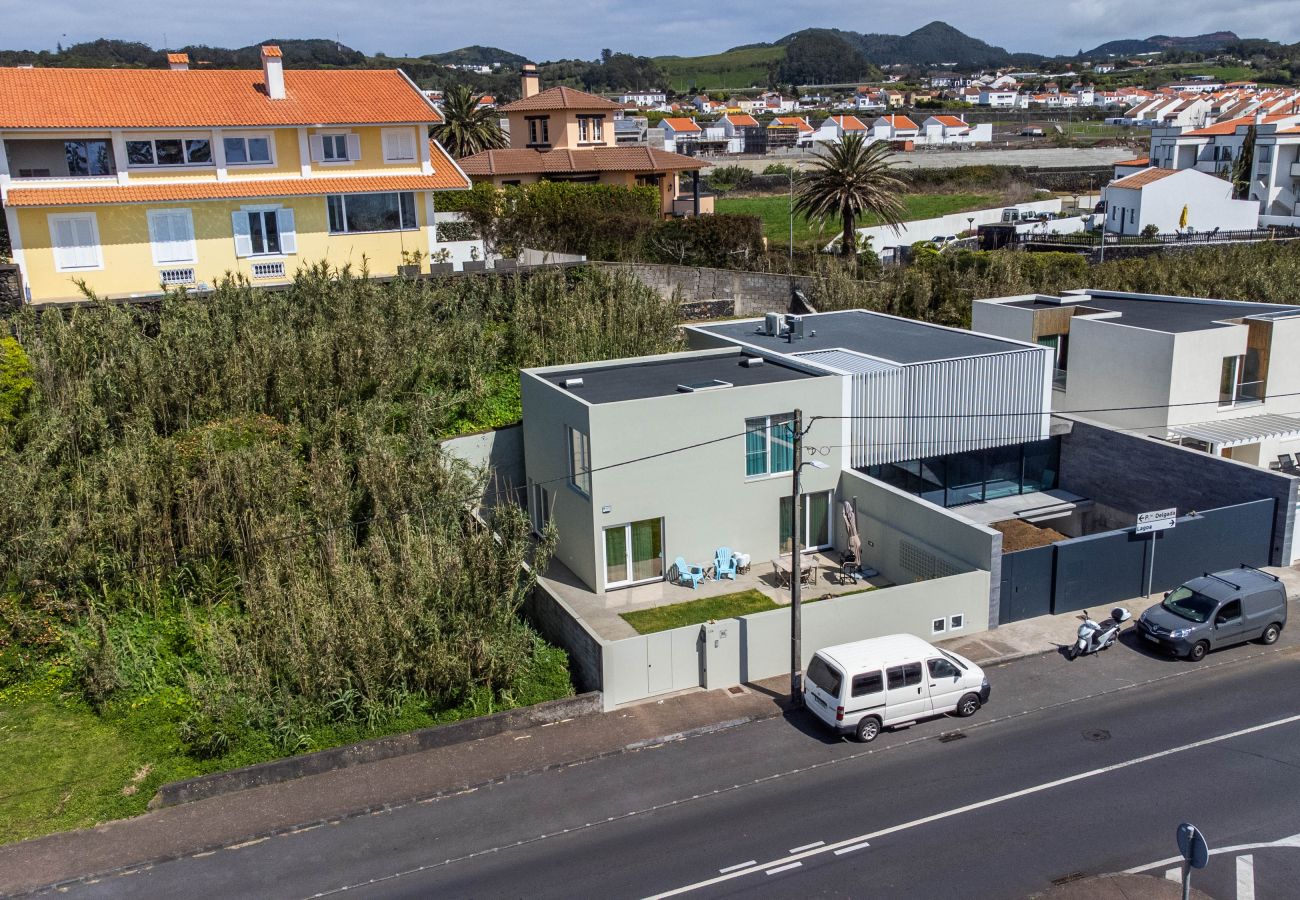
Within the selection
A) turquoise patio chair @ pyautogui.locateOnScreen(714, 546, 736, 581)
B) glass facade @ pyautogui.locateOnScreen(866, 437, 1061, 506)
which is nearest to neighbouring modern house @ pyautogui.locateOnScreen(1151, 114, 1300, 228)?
glass facade @ pyautogui.locateOnScreen(866, 437, 1061, 506)

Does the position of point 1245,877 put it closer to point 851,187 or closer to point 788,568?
point 788,568

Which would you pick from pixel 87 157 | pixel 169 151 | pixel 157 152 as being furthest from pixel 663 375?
pixel 87 157

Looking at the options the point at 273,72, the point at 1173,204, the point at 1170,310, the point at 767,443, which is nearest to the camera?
the point at 767,443

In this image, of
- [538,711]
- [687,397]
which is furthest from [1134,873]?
[687,397]

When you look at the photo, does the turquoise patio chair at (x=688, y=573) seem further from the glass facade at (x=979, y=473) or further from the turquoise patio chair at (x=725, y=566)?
the glass facade at (x=979, y=473)

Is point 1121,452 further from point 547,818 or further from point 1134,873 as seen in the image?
point 547,818

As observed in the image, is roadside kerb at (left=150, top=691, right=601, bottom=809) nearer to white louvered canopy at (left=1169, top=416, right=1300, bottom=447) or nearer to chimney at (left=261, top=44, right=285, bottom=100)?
white louvered canopy at (left=1169, top=416, right=1300, bottom=447)
